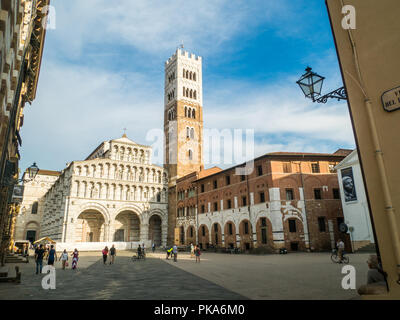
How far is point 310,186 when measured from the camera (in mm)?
28000

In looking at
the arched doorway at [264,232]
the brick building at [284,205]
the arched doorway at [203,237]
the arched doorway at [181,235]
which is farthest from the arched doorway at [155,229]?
the arched doorway at [264,232]

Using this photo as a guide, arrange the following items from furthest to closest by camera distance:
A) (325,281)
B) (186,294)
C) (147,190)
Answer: (147,190), (325,281), (186,294)

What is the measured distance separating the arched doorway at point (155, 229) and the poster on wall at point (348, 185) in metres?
32.3

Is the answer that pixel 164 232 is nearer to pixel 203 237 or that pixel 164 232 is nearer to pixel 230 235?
pixel 203 237

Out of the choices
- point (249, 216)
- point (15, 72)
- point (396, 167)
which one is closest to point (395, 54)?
point (396, 167)

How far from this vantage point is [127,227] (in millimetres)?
45219

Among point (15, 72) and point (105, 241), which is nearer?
point (15, 72)

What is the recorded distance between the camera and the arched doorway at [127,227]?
44.6 metres

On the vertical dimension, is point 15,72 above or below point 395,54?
above

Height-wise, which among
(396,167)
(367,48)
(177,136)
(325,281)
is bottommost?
(325,281)

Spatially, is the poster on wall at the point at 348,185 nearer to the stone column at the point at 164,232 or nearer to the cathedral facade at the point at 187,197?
the cathedral facade at the point at 187,197
